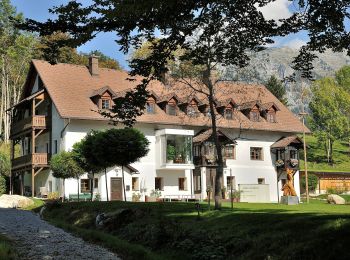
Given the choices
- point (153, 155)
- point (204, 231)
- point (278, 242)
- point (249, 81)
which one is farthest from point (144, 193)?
point (278, 242)

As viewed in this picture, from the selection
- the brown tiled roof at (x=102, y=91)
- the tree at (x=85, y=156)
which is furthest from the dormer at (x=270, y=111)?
the tree at (x=85, y=156)

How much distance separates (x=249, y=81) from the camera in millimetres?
22484

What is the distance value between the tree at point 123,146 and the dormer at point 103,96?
1324cm

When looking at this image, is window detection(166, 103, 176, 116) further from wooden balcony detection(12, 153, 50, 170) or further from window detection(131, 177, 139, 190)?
wooden balcony detection(12, 153, 50, 170)

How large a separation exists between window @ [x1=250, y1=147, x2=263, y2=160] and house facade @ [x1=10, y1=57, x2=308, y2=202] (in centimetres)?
Answer: 9

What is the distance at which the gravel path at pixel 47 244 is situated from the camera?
1197cm

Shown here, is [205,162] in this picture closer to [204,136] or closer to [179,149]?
[204,136]

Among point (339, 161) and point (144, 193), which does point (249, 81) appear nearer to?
point (144, 193)

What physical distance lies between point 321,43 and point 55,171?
2428 centimetres

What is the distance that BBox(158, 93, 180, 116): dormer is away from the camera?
4251 cm

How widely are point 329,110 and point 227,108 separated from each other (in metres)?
33.9

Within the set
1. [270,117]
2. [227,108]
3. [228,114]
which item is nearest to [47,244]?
[227,108]

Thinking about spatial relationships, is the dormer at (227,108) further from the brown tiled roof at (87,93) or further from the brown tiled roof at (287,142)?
the brown tiled roof at (287,142)

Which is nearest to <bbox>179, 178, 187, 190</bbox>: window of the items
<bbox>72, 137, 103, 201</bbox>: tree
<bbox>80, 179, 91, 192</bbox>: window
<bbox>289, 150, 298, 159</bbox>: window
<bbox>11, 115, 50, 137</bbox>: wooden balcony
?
<bbox>80, 179, 91, 192</bbox>: window
